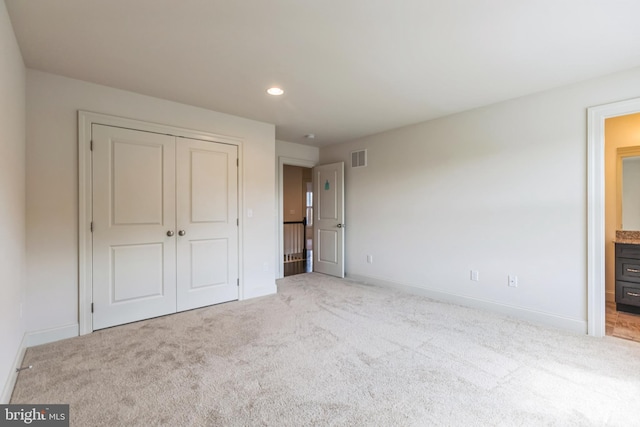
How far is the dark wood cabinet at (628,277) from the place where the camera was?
Answer: 341 centimetres

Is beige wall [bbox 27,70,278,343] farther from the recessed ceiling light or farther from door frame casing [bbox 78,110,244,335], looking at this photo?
the recessed ceiling light

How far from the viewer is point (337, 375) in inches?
84.2

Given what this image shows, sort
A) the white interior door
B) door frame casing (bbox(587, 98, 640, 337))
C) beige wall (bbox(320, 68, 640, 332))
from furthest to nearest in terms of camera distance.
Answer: the white interior door < beige wall (bbox(320, 68, 640, 332)) < door frame casing (bbox(587, 98, 640, 337))

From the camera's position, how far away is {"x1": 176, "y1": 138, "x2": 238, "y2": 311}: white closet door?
354 cm

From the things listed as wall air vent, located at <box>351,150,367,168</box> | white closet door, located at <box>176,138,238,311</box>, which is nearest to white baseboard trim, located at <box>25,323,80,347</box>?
white closet door, located at <box>176,138,238,311</box>

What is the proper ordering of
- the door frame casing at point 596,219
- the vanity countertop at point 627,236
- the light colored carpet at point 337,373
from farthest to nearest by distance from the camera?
the vanity countertop at point 627,236 < the door frame casing at point 596,219 < the light colored carpet at point 337,373

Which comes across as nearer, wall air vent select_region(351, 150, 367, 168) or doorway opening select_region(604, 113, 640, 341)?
doorway opening select_region(604, 113, 640, 341)

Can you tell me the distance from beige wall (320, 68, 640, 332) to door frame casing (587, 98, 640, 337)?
0.18 feet

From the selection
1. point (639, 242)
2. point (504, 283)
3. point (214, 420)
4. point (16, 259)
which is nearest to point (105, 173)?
point (16, 259)

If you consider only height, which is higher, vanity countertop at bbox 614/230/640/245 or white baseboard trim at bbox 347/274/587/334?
vanity countertop at bbox 614/230/640/245

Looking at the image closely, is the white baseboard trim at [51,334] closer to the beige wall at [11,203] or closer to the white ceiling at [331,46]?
the beige wall at [11,203]

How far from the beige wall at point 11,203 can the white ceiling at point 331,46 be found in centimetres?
26

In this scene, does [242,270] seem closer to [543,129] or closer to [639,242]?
[543,129]

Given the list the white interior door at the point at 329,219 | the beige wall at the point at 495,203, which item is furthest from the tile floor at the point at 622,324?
the white interior door at the point at 329,219
